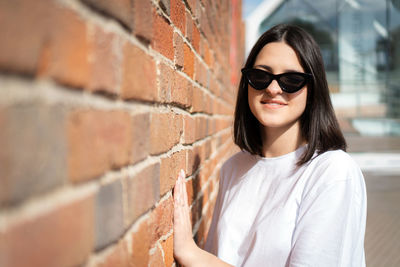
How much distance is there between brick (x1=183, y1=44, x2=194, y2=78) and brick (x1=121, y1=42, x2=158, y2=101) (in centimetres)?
53

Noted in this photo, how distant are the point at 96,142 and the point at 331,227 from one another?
1218mm

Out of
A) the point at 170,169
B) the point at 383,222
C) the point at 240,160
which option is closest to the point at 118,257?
the point at 170,169

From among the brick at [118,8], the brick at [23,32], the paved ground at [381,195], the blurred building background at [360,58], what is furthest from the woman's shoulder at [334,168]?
the blurred building background at [360,58]

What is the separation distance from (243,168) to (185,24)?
3.35 ft

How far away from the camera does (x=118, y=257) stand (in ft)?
2.65

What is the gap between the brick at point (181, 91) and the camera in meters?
1.48

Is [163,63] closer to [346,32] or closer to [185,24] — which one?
[185,24]

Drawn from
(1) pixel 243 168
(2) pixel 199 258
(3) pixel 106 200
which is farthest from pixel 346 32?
(3) pixel 106 200

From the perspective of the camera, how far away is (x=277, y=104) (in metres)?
2.00

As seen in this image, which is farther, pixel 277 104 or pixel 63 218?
pixel 277 104

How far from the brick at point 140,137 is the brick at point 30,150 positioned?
0.37m

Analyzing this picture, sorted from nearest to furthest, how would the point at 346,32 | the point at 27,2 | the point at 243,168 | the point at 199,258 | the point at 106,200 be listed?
the point at 27,2, the point at 106,200, the point at 199,258, the point at 243,168, the point at 346,32

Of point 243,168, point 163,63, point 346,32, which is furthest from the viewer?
point 346,32

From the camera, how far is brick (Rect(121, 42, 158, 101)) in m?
0.86
